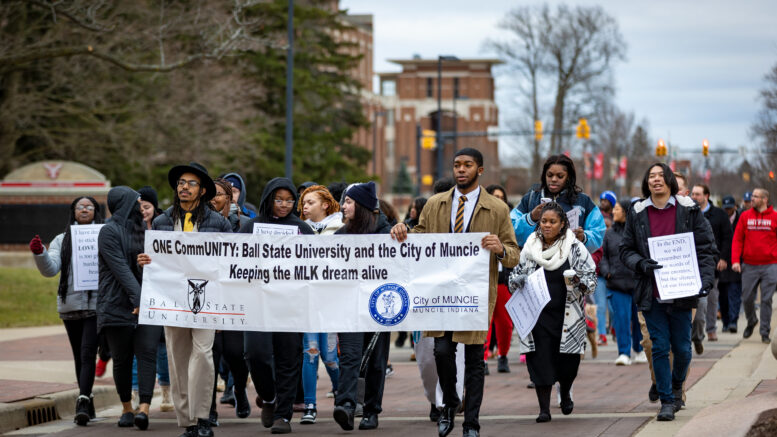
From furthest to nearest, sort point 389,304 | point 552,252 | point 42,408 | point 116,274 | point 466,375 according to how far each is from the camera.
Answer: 1. point 42,408
2. point 116,274
3. point 552,252
4. point 389,304
5. point 466,375

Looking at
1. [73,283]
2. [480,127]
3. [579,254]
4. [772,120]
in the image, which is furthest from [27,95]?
[480,127]

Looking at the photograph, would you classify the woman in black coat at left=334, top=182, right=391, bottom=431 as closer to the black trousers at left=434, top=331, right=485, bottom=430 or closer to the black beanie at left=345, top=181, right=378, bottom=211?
the black beanie at left=345, top=181, right=378, bottom=211

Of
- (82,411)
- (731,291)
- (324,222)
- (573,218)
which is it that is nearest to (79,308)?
(82,411)

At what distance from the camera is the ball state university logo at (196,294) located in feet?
29.4

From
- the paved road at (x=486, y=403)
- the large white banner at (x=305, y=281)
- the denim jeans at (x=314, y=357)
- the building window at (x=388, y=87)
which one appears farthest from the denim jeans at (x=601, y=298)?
the building window at (x=388, y=87)

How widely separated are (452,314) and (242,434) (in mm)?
2039

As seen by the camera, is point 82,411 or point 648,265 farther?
point 82,411

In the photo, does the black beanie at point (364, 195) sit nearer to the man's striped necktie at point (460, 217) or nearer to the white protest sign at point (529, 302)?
the man's striped necktie at point (460, 217)

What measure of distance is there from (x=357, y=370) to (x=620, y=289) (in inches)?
216

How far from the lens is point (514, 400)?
431 inches

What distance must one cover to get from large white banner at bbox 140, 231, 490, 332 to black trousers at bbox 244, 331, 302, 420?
0.70ft

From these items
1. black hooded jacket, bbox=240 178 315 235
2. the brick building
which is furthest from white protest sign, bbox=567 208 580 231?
the brick building

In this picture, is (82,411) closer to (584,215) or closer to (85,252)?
(85,252)

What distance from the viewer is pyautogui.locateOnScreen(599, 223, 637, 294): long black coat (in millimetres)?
13445
